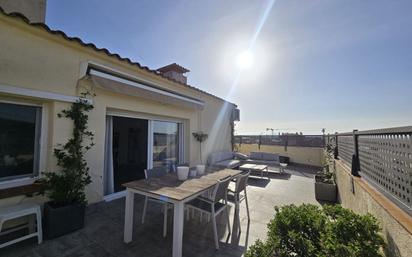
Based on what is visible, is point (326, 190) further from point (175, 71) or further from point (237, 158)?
point (175, 71)

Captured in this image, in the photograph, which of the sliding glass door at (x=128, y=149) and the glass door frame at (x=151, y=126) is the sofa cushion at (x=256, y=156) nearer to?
the glass door frame at (x=151, y=126)

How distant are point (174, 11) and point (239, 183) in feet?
17.0

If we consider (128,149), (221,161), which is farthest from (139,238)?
(221,161)

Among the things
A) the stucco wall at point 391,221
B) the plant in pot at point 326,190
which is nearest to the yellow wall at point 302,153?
the plant in pot at point 326,190

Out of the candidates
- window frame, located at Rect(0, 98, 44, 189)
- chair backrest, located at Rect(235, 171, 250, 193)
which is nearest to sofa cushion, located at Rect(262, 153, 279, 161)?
chair backrest, located at Rect(235, 171, 250, 193)

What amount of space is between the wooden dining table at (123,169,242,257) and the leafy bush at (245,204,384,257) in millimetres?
1044

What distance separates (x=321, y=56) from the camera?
5.84 metres

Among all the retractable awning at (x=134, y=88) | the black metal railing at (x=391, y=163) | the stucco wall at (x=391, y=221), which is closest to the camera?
the stucco wall at (x=391, y=221)

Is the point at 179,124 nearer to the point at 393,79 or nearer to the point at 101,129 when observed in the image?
the point at 101,129

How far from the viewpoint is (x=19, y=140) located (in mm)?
3406

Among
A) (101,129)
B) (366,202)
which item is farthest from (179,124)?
(366,202)

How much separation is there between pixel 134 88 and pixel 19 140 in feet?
8.46

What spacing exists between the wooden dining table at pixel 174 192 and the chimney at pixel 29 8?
Result: 232 inches

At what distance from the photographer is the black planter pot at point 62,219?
3086 millimetres
